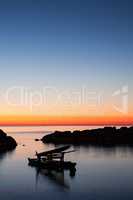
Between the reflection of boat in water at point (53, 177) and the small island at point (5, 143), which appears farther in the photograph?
the small island at point (5, 143)

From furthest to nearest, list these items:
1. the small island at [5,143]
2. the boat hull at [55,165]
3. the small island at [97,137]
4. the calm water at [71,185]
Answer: the small island at [97,137] → the small island at [5,143] → the boat hull at [55,165] → the calm water at [71,185]

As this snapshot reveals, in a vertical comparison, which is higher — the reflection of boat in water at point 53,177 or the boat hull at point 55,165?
the boat hull at point 55,165

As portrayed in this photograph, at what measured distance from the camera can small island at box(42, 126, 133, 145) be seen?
154375 mm

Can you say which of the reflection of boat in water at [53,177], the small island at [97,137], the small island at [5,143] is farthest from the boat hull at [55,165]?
the small island at [97,137]

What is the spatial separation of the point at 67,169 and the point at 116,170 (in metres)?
9.88

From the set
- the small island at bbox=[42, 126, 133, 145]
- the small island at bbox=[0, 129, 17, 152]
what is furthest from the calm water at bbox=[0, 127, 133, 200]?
the small island at bbox=[42, 126, 133, 145]

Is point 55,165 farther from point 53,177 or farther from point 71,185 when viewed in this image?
point 71,185

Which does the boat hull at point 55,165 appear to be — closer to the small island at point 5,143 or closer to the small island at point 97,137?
the small island at point 5,143

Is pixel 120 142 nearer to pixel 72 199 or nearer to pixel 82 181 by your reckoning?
pixel 82 181

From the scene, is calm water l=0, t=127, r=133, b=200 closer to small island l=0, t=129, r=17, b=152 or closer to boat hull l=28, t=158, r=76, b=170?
boat hull l=28, t=158, r=76, b=170

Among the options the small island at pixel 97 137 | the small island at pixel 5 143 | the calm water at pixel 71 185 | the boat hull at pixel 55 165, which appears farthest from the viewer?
the small island at pixel 97 137

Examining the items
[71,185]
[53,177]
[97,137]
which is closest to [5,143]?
[97,137]

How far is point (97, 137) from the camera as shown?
160 m

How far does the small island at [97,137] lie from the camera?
506 ft
